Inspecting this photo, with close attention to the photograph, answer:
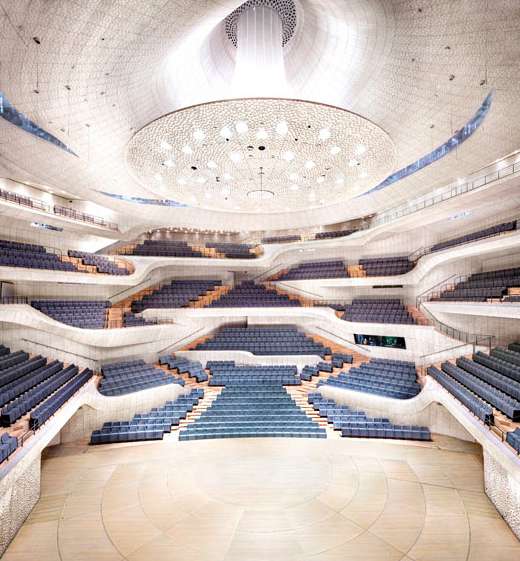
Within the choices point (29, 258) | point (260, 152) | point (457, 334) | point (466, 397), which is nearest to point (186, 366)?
point (29, 258)

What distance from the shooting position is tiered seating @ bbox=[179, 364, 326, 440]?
38.1 ft

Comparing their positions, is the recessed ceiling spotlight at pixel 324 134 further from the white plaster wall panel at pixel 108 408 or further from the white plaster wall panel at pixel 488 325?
the white plaster wall panel at pixel 108 408

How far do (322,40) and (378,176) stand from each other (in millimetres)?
5119

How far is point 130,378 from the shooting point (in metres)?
14.6

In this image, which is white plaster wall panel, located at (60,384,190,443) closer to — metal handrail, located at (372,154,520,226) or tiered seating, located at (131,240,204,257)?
tiered seating, located at (131,240,204,257)

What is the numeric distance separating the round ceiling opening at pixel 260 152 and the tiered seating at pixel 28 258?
7661 millimetres

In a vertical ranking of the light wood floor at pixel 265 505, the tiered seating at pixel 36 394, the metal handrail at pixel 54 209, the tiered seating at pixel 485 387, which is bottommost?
the light wood floor at pixel 265 505

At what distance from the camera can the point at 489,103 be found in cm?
1013

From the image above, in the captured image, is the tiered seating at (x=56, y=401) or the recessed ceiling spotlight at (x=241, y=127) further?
the tiered seating at (x=56, y=401)

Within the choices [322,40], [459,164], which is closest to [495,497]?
[459,164]

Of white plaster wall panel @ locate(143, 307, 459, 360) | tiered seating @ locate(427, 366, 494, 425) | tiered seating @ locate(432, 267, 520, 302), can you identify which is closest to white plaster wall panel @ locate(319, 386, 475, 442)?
tiered seating @ locate(427, 366, 494, 425)

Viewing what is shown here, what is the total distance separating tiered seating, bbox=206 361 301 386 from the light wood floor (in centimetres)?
477

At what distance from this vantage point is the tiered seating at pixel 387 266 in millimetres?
19391

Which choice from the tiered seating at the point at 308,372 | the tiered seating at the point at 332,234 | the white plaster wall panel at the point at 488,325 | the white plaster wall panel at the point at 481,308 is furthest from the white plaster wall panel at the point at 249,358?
the tiered seating at the point at 332,234
